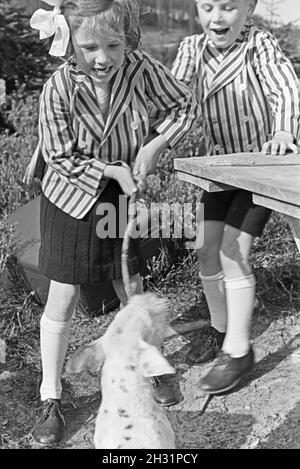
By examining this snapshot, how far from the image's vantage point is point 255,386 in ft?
9.10

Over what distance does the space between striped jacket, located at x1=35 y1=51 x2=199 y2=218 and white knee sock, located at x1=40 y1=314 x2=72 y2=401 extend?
40 cm

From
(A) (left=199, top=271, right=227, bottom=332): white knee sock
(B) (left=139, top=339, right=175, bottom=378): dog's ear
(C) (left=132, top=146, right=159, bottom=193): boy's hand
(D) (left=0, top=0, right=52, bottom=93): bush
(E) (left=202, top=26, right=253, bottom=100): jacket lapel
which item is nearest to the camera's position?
(B) (left=139, top=339, right=175, bottom=378): dog's ear

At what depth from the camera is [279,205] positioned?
2.01m

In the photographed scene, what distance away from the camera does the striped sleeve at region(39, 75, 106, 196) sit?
2312 mm

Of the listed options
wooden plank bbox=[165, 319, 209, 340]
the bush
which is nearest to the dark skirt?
wooden plank bbox=[165, 319, 209, 340]

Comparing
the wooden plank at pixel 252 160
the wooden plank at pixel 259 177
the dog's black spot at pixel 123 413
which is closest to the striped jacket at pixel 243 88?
the wooden plank at pixel 252 160

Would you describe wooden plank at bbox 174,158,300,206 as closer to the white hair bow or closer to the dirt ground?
the white hair bow

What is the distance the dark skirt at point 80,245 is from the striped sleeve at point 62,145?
109 millimetres

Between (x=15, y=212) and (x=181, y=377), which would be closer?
(x=181, y=377)

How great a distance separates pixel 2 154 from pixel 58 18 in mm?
2292

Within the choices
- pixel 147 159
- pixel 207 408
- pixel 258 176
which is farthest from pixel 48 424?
pixel 258 176

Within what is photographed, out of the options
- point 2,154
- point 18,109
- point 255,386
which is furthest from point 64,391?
point 18,109
